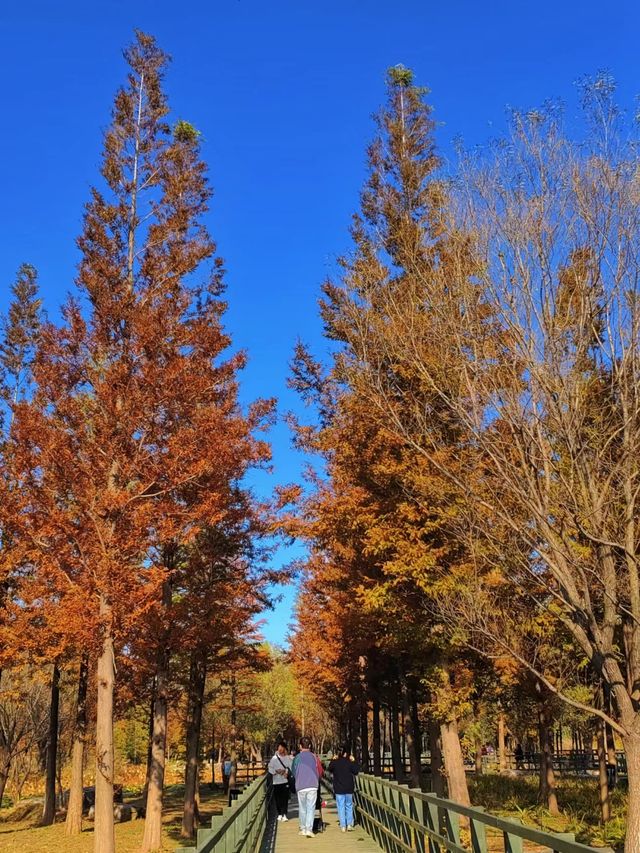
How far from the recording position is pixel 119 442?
14.6 m

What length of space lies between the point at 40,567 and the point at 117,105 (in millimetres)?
11407

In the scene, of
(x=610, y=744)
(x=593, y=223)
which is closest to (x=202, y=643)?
(x=593, y=223)

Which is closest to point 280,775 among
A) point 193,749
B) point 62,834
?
point 193,749

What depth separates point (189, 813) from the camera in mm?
19531

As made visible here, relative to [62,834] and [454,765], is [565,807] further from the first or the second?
[62,834]

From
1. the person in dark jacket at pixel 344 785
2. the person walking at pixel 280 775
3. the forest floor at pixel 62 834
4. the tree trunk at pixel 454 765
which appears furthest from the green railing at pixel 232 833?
the forest floor at pixel 62 834

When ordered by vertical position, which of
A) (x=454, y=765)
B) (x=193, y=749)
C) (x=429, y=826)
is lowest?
(x=193, y=749)

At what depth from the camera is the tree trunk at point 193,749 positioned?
1962cm

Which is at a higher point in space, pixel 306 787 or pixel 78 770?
pixel 306 787

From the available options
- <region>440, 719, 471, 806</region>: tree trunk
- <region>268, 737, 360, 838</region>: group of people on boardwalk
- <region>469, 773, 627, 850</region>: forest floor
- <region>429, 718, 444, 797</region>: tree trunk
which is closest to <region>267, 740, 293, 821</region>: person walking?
<region>268, 737, 360, 838</region>: group of people on boardwalk

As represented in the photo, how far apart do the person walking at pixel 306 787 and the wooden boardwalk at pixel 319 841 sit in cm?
24

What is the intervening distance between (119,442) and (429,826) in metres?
9.14

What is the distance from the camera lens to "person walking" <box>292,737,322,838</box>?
13562 mm

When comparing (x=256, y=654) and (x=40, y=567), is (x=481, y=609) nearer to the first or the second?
(x=40, y=567)
